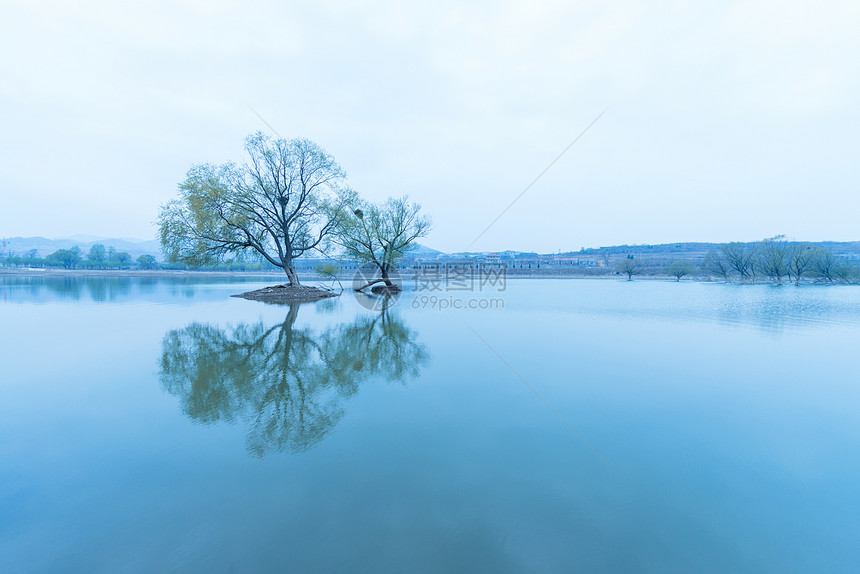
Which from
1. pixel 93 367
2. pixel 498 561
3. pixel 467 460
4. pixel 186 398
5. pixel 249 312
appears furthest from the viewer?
pixel 249 312

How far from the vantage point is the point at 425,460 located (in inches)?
201

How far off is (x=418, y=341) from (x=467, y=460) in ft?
27.1

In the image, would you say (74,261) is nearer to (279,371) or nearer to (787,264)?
(279,371)

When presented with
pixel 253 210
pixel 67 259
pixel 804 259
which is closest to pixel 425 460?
pixel 253 210

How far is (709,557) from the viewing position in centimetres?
348

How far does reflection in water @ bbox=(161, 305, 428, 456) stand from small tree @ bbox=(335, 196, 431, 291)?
26.3 meters

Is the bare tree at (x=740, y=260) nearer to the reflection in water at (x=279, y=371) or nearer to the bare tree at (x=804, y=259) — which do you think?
the bare tree at (x=804, y=259)

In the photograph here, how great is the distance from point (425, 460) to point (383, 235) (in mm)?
39744

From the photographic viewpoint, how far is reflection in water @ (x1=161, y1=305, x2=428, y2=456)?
6.43 m

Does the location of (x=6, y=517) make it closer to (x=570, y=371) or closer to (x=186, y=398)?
(x=186, y=398)

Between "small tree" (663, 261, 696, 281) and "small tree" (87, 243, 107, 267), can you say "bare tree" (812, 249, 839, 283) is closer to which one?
"small tree" (663, 261, 696, 281)

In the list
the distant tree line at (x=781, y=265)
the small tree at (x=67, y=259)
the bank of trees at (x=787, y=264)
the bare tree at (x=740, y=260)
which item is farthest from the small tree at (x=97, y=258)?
the bare tree at (x=740, y=260)

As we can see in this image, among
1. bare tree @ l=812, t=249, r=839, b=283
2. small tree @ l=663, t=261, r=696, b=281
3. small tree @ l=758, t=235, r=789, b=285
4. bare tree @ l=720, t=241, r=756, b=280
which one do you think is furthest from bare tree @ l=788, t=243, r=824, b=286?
small tree @ l=663, t=261, r=696, b=281

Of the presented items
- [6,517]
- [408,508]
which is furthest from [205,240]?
[408,508]
